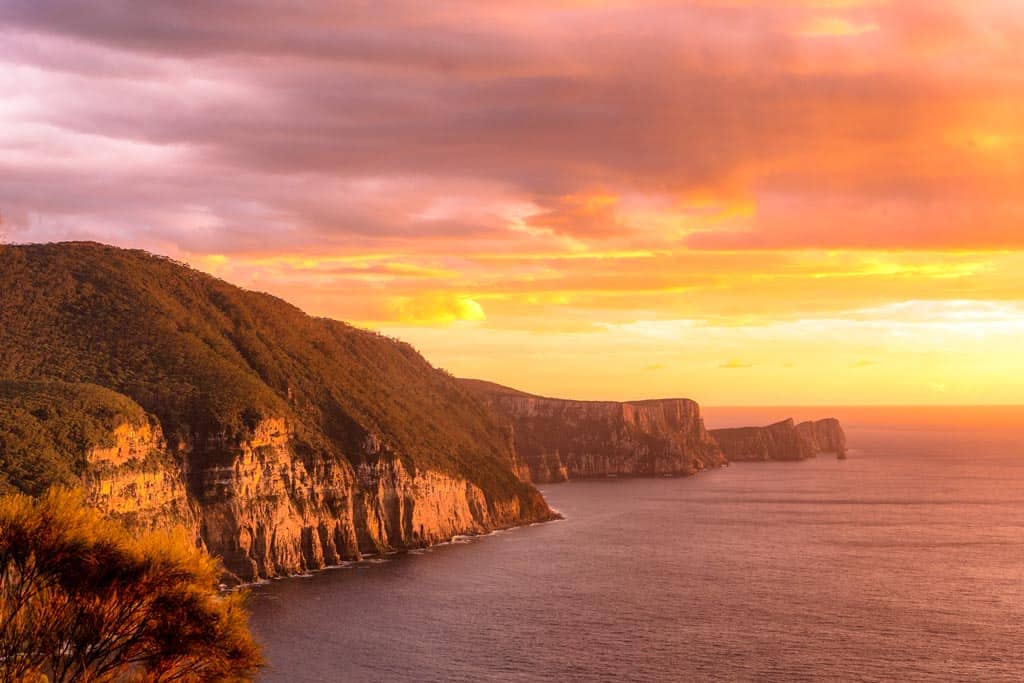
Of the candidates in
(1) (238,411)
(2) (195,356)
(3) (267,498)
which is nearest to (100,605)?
(3) (267,498)

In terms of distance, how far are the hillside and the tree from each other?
63.3 metres

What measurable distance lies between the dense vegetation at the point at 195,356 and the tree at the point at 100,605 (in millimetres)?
72181

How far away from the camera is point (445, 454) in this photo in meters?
173

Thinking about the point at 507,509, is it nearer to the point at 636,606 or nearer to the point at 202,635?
the point at 636,606

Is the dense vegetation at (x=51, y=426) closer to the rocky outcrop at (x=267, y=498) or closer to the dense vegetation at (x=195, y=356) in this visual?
the rocky outcrop at (x=267, y=498)

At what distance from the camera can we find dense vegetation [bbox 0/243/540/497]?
127 meters

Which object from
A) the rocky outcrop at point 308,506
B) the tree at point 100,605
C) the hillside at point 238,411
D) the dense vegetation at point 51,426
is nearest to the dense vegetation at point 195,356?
the hillside at point 238,411

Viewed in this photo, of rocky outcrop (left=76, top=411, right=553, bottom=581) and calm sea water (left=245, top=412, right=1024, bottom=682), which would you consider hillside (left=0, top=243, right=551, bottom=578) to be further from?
calm sea water (left=245, top=412, right=1024, bottom=682)

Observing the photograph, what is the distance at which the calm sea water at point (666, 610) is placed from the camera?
8300cm

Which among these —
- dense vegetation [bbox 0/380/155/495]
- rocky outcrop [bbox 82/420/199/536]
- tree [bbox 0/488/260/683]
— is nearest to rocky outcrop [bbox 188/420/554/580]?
rocky outcrop [bbox 82/420/199/536]

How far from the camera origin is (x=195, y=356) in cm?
13688

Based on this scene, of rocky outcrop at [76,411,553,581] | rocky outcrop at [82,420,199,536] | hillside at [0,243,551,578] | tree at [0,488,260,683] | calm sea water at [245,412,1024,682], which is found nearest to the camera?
tree at [0,488,260,683]

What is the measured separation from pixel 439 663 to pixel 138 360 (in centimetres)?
6657

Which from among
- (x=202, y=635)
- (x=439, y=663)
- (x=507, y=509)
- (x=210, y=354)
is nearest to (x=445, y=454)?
(x=507, y=509)
